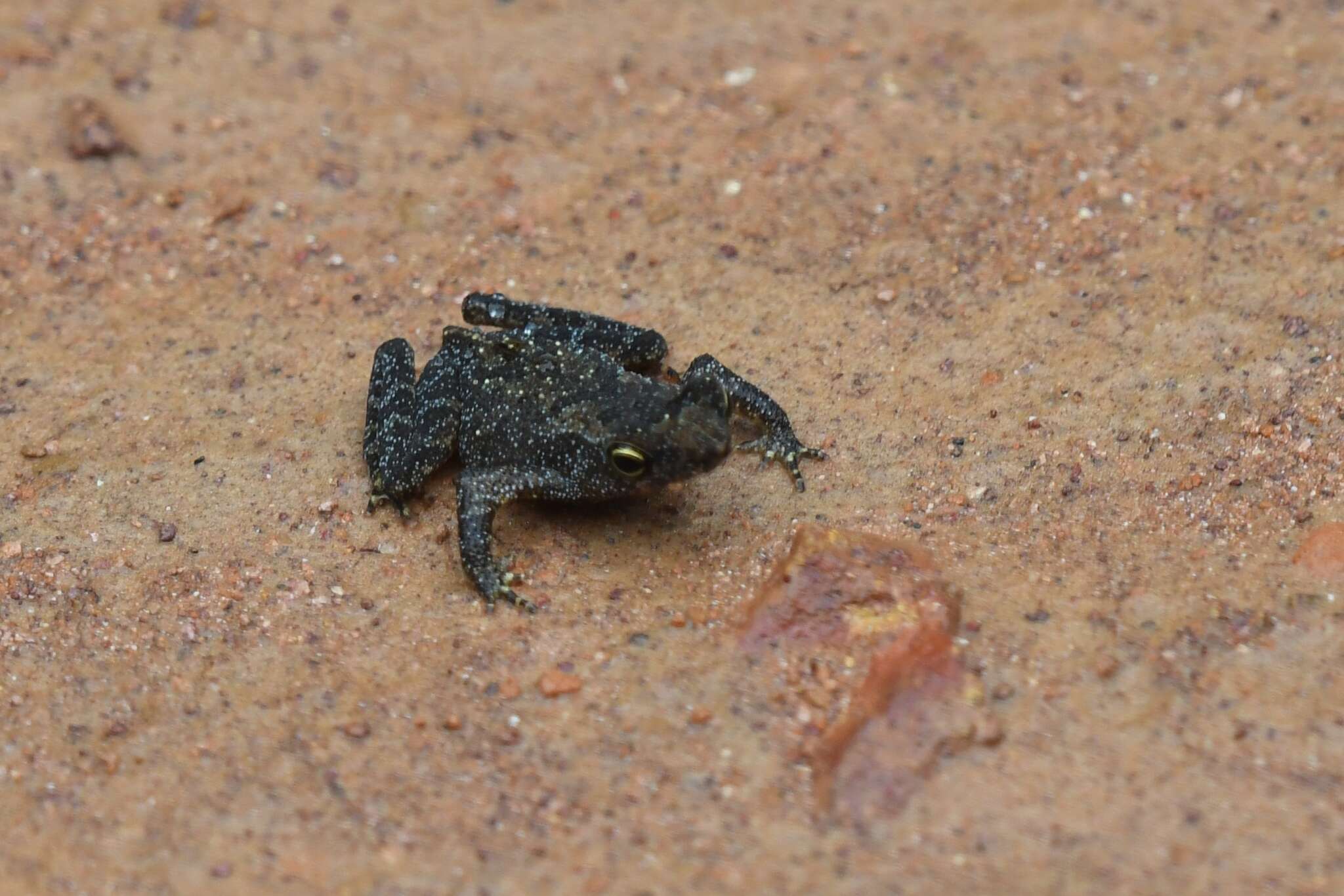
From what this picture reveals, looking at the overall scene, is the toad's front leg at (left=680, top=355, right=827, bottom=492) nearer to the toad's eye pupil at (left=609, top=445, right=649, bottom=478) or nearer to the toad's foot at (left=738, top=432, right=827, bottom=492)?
the toad's foot at (left=738, top=432, right=827, bottom=492)

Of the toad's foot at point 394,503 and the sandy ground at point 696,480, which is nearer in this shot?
the sandy ground at point 696,480

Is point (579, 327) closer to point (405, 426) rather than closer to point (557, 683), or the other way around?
point (405, 426)

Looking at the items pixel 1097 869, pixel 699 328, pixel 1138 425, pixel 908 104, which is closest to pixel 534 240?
pixel 699 328

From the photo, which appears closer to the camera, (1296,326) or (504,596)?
(504,596)

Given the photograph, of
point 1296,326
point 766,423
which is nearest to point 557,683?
point 766,423

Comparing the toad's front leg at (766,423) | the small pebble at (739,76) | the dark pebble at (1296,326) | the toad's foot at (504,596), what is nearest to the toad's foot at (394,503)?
the toad's foot at (504,596)

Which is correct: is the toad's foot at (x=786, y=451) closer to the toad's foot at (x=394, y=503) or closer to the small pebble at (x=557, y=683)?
the small pebble at (x=557, y=683)
